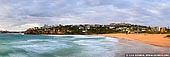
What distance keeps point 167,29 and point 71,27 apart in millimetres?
53073

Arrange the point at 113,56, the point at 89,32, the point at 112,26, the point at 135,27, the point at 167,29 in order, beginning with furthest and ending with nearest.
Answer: the point at 89,32
the point at 112,26
the point at 135,27
the point at 167,29
the point at 113,56

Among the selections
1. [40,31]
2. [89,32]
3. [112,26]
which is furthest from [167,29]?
[40,31]

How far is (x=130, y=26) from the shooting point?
72438 millimetres

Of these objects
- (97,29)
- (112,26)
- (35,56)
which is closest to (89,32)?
(97,29)

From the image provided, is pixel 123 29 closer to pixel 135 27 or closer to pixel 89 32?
pixel 135 27

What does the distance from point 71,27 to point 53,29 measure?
17241 mm

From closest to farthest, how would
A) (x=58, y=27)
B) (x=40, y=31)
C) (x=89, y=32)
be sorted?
1. (x=89, y=32)
2. (x=58, y=27)
3. (x=40, y=31)

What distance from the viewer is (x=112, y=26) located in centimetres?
8594

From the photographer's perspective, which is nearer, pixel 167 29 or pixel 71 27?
pixel 167 29

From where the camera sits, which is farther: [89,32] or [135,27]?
[89,32]

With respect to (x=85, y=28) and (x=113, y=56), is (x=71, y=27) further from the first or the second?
(x=113, y=56)

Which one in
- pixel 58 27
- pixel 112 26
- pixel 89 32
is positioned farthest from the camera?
pixel 58 27

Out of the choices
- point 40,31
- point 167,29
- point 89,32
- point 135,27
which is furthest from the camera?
point 40,31

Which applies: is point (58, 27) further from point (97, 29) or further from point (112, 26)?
point (112, 26)
